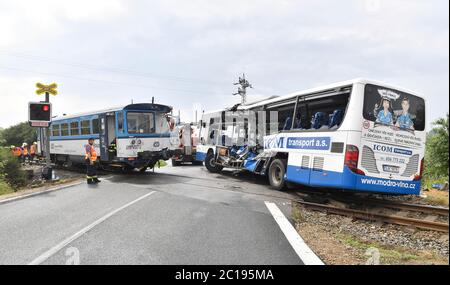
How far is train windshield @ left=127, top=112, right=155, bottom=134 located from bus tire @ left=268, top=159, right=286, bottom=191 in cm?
615

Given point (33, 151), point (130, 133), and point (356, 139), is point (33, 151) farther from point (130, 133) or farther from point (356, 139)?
point (356, 139)

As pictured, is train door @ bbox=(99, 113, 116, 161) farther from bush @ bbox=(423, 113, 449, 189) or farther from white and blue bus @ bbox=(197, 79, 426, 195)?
bush @ bbox=(423, 113, 449, 189)

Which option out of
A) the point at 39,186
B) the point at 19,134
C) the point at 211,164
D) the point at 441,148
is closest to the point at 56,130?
the point at 39,186

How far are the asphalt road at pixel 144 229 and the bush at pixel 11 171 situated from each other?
723 centimetres

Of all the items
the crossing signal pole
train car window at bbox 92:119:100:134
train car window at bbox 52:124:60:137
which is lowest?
train car window at bbox 52:124:60:137

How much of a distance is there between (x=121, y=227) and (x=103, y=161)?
10.1m

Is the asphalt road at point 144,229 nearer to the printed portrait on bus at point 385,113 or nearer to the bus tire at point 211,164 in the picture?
the printed portrait on bus at point 385,113

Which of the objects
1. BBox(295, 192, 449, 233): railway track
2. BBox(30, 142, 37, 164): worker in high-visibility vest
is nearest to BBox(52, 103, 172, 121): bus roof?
BBox(295, 192, 449, 233): railway track

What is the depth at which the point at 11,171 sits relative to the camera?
1645 centimetres

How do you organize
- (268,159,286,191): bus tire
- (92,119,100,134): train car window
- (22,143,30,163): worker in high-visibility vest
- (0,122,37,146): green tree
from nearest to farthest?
(268,159,286,191): bus tire → (92,119,100,134): train car window → (22,143,30,163): worker in high-visibility vest → (0,122,37,146): green tree

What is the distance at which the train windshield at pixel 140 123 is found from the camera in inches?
567

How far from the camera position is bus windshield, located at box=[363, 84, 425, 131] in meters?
7.91
